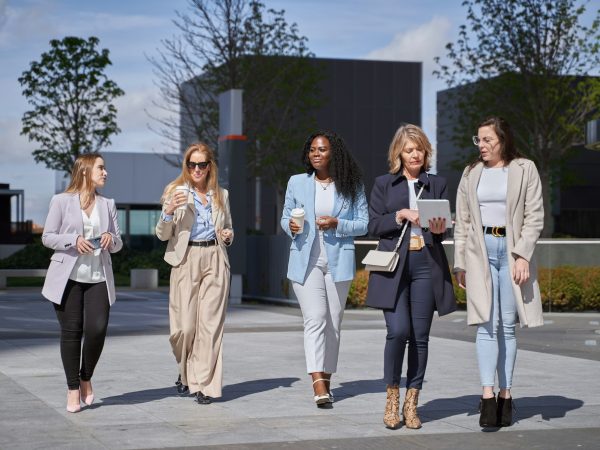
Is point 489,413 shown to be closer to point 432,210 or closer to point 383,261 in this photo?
point 383,261

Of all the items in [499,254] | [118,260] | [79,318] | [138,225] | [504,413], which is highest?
[499,254]

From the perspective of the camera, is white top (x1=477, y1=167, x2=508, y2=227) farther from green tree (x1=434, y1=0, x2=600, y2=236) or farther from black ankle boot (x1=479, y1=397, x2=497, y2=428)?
green tree (x1=434, y1=0, x2=600, y2=236)

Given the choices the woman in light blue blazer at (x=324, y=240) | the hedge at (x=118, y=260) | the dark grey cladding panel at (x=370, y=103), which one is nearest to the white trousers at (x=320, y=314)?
the woman in light blue blazer at (x=324, y=240)

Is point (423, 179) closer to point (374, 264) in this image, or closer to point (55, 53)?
point (374, 264)

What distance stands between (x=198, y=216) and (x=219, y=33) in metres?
27.1

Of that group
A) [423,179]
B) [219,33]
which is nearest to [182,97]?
[219,33]

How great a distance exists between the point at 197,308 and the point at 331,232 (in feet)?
3.87

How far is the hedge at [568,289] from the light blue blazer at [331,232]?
40.7 feet

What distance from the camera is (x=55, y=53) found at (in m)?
39.8

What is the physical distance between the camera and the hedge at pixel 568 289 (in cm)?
2122

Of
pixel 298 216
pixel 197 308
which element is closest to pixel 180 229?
pixel 197 308

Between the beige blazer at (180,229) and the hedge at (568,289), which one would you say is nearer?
the beige blazer at (180,229)

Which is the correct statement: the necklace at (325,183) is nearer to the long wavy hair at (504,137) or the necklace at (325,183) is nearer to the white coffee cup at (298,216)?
the white coffee cup at (298,216)

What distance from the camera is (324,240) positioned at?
8.71 meters
